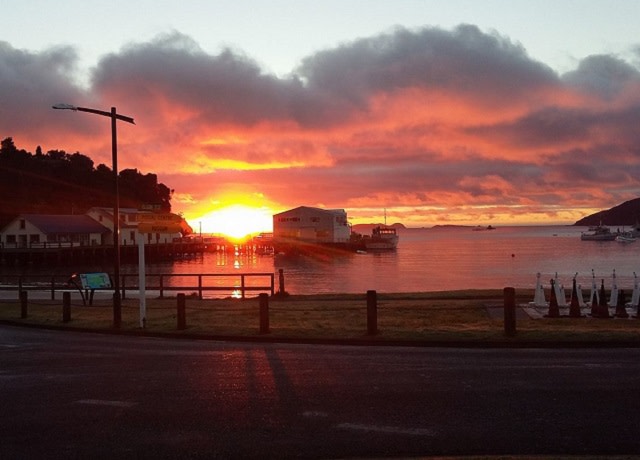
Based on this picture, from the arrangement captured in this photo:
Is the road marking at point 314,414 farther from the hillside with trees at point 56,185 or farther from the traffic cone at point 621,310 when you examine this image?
the hillside with trees at point 56,185

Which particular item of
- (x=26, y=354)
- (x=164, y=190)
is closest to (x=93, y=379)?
(x=26, y=354)

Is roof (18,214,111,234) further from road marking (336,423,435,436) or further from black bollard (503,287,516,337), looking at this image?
road marking (336,423,435,436)

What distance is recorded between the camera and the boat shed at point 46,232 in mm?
109938

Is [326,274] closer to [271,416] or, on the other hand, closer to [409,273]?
[409,273]

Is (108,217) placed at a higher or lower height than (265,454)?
higher

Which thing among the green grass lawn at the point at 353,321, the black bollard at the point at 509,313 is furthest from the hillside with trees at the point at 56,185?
the black bollard at the point at 509,313

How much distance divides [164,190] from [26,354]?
168 m

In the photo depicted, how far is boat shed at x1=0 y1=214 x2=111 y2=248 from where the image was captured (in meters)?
110

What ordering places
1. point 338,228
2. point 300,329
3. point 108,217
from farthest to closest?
1. point 338,228
2. point 108,217
3. point 300,329

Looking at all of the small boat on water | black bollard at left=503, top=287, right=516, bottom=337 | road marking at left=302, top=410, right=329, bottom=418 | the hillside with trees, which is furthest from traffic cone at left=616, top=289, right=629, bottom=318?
the small boat on water

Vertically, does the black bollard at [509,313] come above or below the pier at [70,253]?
below

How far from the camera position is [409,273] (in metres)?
88.8

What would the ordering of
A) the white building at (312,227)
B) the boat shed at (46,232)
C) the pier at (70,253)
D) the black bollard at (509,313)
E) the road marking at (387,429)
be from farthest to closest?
the white building at (312,227), the boat shed at (46,232), the pier at (70,253), the black bollard at (509,313), the road marking at (387,429)

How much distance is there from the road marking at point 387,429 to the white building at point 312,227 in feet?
461
